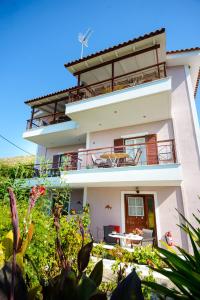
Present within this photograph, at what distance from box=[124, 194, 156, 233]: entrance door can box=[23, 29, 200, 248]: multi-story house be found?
0.18ft

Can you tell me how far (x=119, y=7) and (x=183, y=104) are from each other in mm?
6742

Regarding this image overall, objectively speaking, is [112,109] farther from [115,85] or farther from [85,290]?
[85,290]

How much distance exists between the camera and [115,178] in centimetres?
908

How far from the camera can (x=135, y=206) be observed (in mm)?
10812

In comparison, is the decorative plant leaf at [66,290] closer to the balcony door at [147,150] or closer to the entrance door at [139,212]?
the balcony door at [147,150]

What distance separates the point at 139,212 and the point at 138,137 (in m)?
4.83

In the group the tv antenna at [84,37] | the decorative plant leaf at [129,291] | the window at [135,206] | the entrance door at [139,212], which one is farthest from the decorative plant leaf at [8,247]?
the tv antenna at [84,37]

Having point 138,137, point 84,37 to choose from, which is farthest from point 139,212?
point 84,37

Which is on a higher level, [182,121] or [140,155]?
[182,121]

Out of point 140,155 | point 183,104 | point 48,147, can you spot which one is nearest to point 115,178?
point 140,155

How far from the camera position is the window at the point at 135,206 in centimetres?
1061

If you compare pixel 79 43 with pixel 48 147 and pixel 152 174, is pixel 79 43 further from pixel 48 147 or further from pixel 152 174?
pixel 152 174

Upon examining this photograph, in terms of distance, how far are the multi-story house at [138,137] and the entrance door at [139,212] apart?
0.06 meters

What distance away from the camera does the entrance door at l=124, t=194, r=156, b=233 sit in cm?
1023
